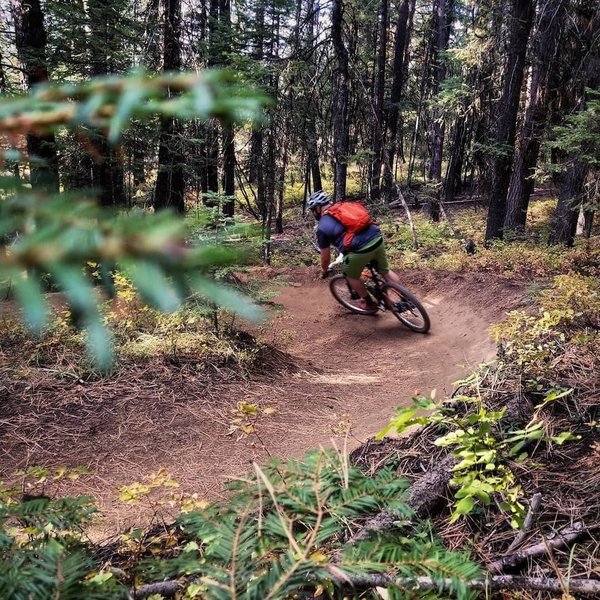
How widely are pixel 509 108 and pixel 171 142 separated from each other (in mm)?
8439

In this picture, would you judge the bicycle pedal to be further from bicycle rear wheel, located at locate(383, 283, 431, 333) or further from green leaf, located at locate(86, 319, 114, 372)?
green leaf, located at locate(86, 319, 114, 372)

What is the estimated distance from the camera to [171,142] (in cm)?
914

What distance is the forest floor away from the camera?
4.10 m

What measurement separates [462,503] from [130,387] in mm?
4194

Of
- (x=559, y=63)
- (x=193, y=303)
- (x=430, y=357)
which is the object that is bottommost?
(x=430, y=357)

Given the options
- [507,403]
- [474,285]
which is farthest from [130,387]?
[474,285]

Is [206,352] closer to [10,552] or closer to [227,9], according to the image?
[10,552]

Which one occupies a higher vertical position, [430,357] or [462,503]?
[462,503]

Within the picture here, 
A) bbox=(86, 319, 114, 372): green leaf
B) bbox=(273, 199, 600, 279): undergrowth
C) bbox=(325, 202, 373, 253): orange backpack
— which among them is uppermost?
bbox=(86, 319, 114, 372): green leaf

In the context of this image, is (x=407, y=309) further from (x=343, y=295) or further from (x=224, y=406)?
(x=224, y=406)

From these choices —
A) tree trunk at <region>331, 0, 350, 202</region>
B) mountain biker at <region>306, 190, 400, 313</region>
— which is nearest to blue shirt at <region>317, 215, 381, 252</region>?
mountain biker at <region>306, 190, 400, 313</region>

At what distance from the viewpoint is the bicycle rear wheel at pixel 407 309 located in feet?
24.5

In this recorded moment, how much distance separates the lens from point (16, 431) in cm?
444

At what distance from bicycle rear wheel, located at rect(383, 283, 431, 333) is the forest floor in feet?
0.60
